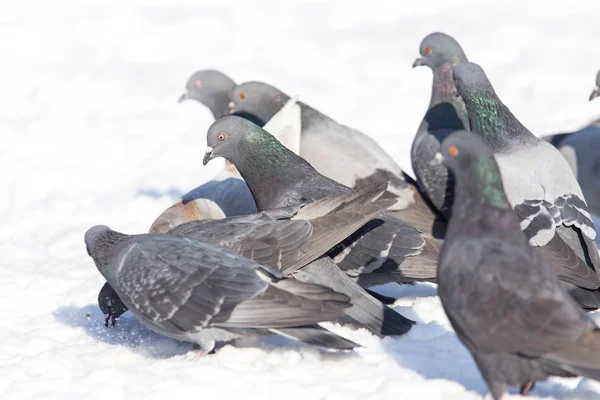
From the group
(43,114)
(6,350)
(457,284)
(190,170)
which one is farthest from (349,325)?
(43,114)

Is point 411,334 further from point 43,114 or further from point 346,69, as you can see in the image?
point 346,69

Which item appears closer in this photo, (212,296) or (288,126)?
(212,296)

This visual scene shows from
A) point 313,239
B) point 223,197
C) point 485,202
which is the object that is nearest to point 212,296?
point 313,239

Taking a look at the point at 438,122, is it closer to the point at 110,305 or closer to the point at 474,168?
the point at 110,305

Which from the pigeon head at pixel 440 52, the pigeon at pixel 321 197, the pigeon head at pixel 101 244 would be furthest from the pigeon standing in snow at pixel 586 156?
the pigeon head at pixel 101 244

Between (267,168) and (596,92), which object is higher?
(596,92)

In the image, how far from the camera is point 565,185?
6.54m

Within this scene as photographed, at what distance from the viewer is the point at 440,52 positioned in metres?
8.67

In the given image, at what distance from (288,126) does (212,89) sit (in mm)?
2202

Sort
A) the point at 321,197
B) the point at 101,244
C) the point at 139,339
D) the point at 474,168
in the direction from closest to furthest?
the point at 474,168
the point at 101,244
the point at 139,339
the point at 321,197

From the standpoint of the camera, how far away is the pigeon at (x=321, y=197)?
6238 millimetres

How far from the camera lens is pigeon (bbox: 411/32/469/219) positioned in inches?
309

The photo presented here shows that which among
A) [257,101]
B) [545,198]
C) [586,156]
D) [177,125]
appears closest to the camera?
[545,198]

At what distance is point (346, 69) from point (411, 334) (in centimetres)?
904
